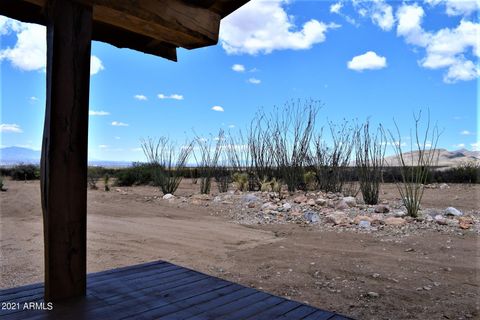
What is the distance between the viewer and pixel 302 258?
3.56m

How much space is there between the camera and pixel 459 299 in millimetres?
2523

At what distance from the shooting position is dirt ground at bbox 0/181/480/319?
2.54 metres

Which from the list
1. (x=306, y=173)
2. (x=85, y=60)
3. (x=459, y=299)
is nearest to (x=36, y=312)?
(x=85, y=60)

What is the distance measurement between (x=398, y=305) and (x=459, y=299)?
1.56 ft

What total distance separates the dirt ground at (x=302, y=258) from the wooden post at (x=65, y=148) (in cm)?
150

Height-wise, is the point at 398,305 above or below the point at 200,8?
below

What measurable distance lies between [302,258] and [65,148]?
259 centimetres

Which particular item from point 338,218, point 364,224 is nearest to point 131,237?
point 338,218

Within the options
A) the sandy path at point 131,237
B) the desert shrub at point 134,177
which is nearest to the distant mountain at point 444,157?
the sandy path at point 131,237

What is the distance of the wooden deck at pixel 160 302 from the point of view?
1562 millimetres

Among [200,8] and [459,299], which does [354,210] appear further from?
[200,8]

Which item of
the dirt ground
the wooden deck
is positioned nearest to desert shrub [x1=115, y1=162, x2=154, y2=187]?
the dirt ground

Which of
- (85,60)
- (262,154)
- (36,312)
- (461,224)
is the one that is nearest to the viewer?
(36,312)

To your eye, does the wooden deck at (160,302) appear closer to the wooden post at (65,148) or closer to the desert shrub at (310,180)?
the wooden post at (65,148)
